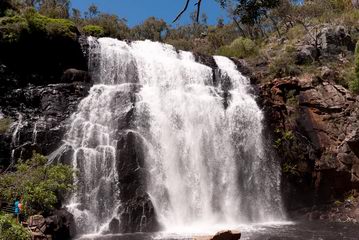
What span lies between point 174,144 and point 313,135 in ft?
30.8

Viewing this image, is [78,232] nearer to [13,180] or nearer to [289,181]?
[13,180]

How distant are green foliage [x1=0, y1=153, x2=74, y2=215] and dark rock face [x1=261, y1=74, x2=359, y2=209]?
15.5 metres

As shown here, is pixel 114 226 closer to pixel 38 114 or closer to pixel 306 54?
pixel 38 114

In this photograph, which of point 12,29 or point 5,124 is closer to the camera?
point 5,124

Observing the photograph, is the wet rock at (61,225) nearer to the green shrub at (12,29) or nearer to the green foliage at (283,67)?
the green shrub at (12,29)

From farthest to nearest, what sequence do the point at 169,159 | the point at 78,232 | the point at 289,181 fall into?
the point at 289,181
the point at 169,159
the point at 78,232

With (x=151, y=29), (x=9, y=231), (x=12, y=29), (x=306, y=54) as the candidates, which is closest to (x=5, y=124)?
(x=12, y=29)

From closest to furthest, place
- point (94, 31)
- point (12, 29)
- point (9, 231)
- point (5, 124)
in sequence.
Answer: point (9, 231)
point (5, 124)
point (12, 29)
point (94, 31)

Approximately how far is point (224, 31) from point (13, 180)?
55.6m

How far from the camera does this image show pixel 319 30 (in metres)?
37.8

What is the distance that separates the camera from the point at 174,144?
984 inches

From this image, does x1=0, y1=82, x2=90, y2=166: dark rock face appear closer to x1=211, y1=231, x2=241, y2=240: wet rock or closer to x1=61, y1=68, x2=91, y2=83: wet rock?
x1=61, y1=68, x2=91, y2=83: wet rock

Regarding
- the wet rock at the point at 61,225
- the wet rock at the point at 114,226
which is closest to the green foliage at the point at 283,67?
the wet rock at the point at 114,226

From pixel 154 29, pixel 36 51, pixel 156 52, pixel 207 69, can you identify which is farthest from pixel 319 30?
pixel 154 29
